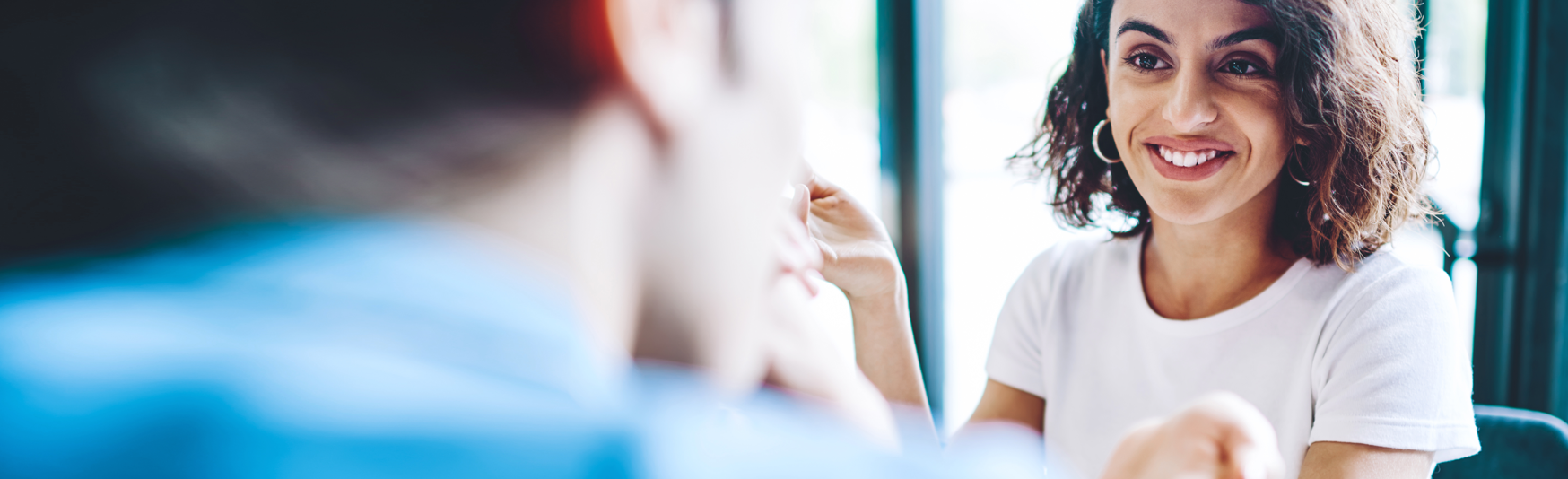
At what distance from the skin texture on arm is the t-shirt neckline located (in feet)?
0.62

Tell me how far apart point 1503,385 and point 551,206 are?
8.15 feet

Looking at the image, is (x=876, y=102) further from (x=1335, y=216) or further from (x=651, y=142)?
(x=651, y=142)

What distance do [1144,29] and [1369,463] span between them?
20.8 inches


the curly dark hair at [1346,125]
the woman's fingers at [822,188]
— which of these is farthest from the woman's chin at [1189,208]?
the woman's fingers at [822,188]

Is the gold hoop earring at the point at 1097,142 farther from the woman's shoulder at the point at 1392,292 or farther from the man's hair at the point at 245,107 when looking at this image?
the man's hair at the point at 245,107

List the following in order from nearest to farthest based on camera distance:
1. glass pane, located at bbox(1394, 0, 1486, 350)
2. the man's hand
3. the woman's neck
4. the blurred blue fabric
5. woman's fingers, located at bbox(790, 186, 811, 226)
A: the blurred blue fabric, the man's hand, woman's fingers, located at bbox(790, 186, 811, 226), the woman's neck, glass pane, located at bbox(1394, 0, 1486, 350)

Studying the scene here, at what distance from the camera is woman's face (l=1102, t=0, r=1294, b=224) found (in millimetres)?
935

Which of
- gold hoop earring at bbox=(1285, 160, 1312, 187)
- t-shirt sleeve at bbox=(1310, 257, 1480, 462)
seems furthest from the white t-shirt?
gold hoop earring at bbox=(1285, 160, 1312, 187)

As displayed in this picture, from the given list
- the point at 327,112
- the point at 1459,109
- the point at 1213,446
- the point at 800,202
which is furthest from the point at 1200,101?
the point at 1459,109

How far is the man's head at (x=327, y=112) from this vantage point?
25 centimetres

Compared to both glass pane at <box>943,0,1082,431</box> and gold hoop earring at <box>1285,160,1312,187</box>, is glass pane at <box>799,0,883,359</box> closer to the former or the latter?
glass pane at <box>943,0,1082,431</box>

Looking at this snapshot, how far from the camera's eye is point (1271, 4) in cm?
91

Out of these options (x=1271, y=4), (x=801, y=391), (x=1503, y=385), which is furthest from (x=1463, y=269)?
(x=801, y=391)

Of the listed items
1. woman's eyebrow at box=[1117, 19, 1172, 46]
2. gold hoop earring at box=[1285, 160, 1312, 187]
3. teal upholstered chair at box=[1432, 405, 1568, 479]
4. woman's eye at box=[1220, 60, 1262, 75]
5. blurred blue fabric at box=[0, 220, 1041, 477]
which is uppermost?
woman's eyebrow at box=[1117, 19, 1172, 46]
